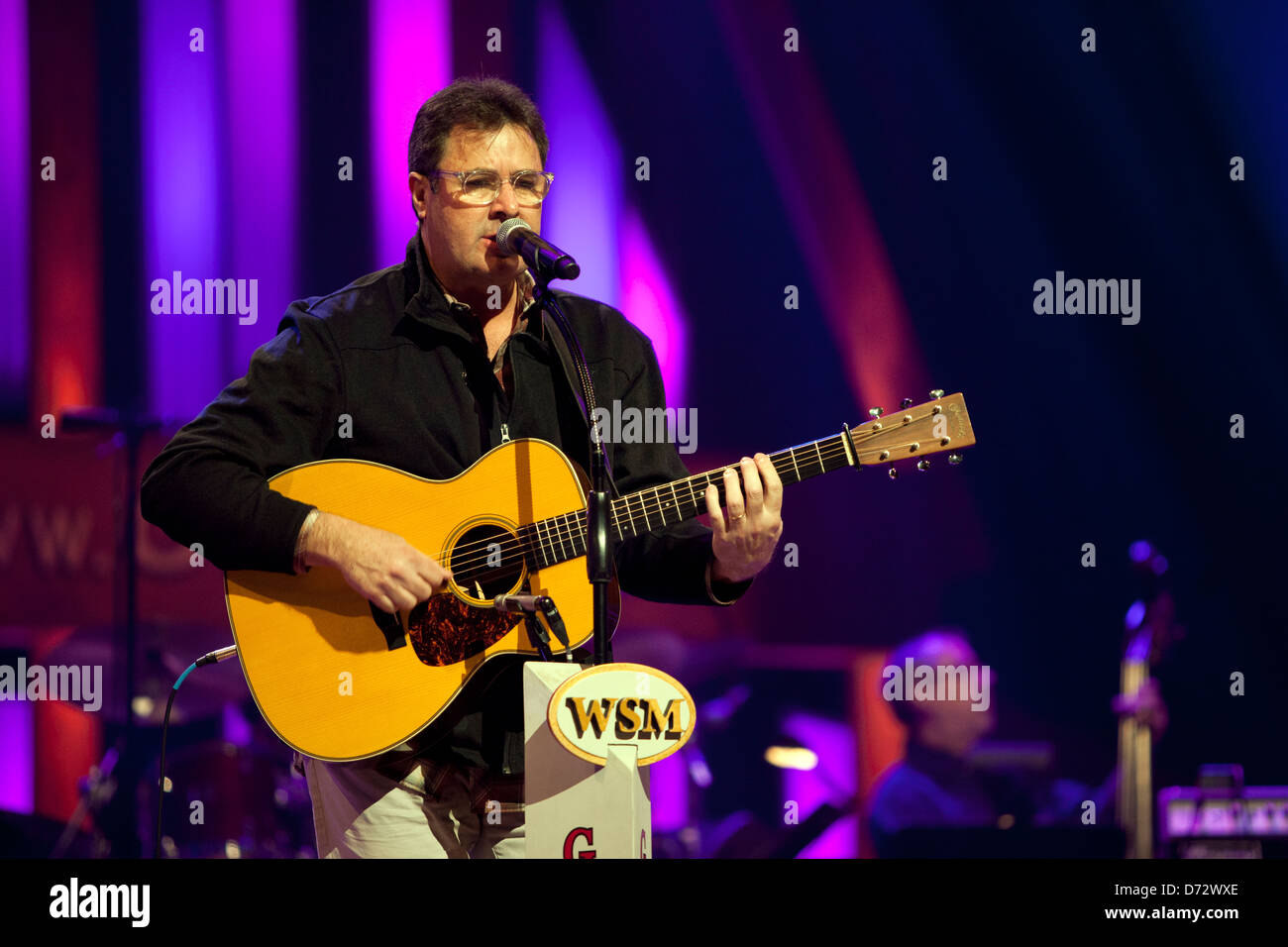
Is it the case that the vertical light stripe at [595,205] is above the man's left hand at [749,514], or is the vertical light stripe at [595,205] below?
above

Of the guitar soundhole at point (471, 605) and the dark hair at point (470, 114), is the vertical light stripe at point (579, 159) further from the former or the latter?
the guitar soundhole at point (471, 605)

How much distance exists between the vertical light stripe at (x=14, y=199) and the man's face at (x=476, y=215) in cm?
263

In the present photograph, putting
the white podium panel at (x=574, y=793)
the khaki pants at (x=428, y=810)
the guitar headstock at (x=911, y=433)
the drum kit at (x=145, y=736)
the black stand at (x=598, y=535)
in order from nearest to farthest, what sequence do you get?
the white podium panel at (x=574, y=793) < the black stand at (x=598, y=535) < the khaki pants at (x=428, y=810) < the guitar headstock at (x=911, y=433) < the drum kit at (x=145, y=736)

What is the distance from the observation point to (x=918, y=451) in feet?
9.65

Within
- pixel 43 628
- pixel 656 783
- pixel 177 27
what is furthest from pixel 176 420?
pixel 656 783

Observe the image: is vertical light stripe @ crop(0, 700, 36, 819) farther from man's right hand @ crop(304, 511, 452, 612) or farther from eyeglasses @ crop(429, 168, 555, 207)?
eyeglasses @ crop(429, 168, 555, 207)

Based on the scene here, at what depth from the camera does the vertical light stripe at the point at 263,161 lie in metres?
4.84

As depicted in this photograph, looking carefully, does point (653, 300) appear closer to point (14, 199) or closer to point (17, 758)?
point (14, 199)

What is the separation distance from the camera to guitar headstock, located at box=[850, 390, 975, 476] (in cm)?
293

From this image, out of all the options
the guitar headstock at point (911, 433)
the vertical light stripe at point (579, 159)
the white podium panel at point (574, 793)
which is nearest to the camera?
the white podium panel at point (574, 793)

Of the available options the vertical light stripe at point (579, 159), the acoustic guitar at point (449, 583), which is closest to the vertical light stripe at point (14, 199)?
the vertical light stripe at point (579, 159)

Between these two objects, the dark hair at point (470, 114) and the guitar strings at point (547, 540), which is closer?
the guitar strings at point (547, 540)

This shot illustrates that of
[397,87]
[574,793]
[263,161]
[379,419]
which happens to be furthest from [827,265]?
[574,793]
